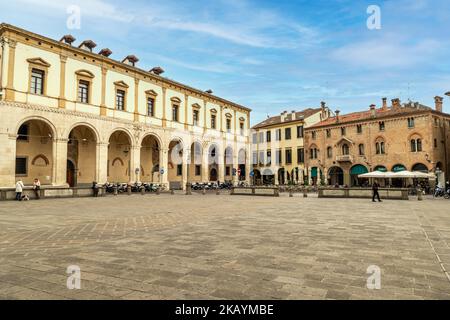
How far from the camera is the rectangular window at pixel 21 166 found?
23.8m

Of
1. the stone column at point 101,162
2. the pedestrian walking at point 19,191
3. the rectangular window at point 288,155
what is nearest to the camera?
the pedestrian walking at point 19,191

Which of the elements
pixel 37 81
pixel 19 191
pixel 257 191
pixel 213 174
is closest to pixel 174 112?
pixel 213 174

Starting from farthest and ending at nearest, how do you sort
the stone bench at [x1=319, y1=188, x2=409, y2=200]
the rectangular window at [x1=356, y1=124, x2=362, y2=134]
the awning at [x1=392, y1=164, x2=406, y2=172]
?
the rectangular window at [x1=356, y1=124, x2=362, y2=134] → the awning at [x1=392, y1=164, x2=406, y2=172] → the stone bench at [x1=319, y1=188, x2=409, y2=200]

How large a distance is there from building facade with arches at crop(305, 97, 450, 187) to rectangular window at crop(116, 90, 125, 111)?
1002 inches

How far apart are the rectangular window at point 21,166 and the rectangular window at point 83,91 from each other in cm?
663

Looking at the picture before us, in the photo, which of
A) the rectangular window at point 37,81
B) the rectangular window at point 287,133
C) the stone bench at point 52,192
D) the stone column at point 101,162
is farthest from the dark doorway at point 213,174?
the rectangular window at point 37,81

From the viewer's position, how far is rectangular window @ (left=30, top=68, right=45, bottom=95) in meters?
22.8

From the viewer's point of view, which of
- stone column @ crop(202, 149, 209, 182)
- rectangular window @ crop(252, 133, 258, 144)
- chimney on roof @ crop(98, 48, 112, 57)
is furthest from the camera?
rectangular window @ crop(252, 133, 258, 144)

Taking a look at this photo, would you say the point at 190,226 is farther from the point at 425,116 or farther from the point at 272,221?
the point at 425,116

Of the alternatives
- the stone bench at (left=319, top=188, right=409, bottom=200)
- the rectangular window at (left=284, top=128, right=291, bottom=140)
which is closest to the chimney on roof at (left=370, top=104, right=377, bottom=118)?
the rectangular window at (left=284, top=128, right=291, bottom=140)

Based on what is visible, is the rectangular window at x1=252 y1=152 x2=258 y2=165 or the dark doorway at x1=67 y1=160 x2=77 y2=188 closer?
the dark doorway at x1=67 y1=160 x2=77 y2=188

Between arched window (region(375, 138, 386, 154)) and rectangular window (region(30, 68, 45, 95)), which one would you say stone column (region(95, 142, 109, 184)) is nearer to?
rectangular window (region(30, 68, 45, 95))

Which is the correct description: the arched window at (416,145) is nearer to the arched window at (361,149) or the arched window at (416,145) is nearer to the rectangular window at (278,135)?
the arched window at (361,149)
